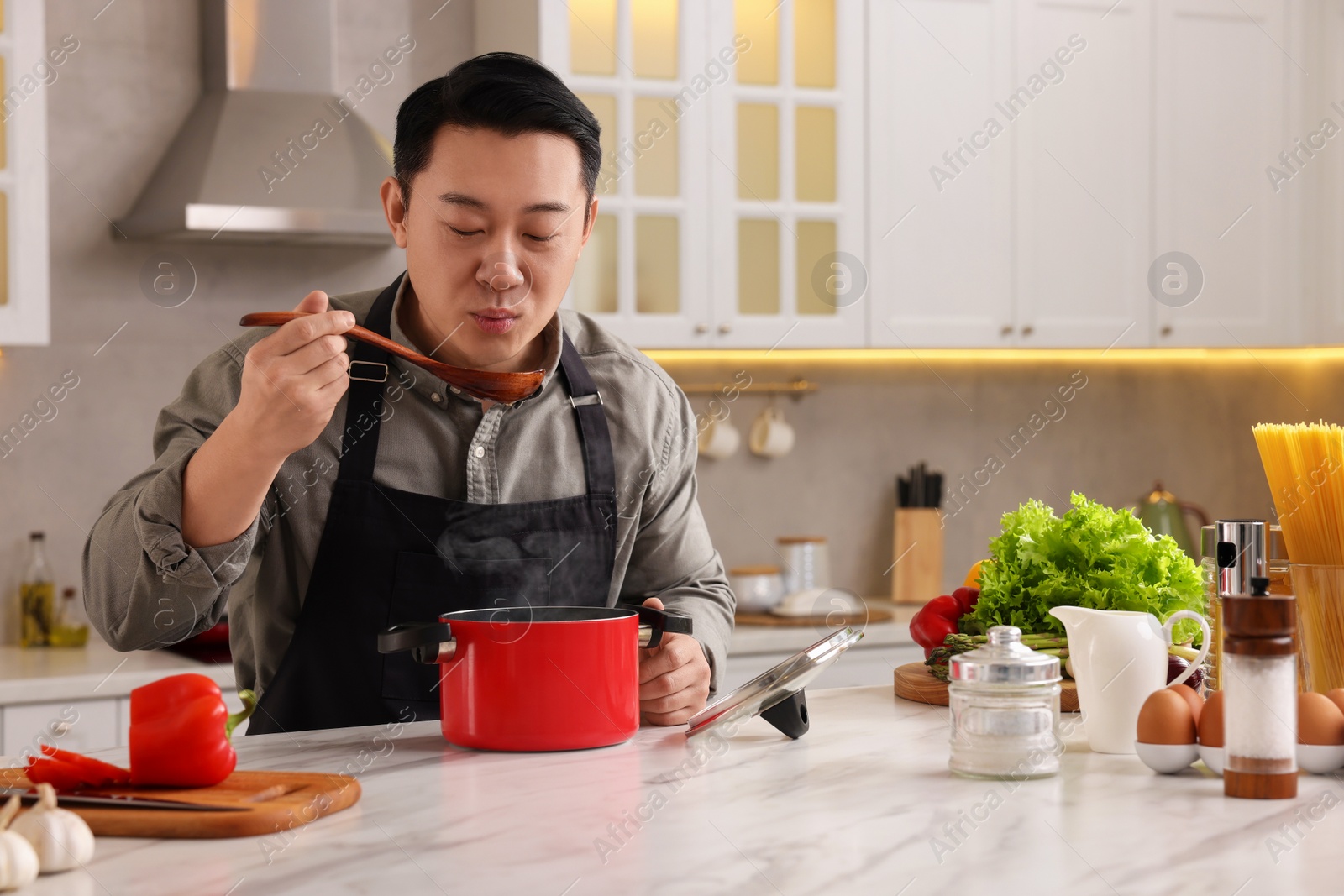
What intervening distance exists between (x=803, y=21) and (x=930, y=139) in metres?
0.43

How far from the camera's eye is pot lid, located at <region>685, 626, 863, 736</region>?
1.15 metres

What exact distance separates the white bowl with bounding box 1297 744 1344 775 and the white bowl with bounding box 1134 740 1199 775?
87 mm

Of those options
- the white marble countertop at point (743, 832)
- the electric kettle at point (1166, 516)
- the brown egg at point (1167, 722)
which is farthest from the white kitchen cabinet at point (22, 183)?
the electric kettle at point (1166, 516)

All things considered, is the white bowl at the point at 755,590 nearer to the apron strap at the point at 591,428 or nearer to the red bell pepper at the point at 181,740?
the apron strap at the point at 591,428

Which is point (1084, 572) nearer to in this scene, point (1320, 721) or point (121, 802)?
point (1320, 721)

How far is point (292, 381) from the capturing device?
1.20 m

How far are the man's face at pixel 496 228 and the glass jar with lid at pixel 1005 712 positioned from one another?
630mm

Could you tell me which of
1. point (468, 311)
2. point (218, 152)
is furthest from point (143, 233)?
point (468, 311)

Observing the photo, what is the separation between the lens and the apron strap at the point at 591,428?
1.67m

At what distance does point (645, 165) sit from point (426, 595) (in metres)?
1.71

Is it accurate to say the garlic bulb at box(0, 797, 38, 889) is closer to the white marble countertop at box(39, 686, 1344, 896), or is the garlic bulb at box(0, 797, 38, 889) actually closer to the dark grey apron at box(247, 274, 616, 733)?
the white marble countertop at box(39, 686, 1344, 896)

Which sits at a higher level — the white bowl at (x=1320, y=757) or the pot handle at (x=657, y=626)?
the pot handle at (x=657, y=626)

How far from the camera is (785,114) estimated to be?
10.4ft

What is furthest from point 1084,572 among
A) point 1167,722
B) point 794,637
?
point 794,637
